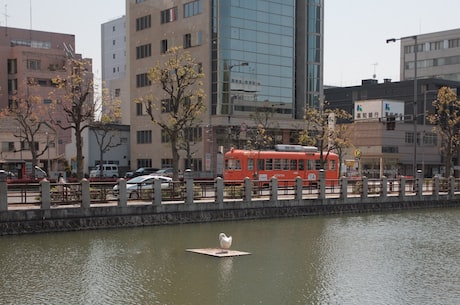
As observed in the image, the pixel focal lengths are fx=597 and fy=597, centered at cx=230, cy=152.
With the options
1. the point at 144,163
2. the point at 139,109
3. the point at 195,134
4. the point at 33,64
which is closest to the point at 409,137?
the point at 195,134

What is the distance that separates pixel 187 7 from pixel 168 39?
4.57 metres

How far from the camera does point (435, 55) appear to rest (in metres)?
115

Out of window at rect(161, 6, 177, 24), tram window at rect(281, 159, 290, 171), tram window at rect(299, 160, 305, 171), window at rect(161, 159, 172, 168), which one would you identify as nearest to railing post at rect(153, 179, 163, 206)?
tram window at rect(281, 159, 290, 171)

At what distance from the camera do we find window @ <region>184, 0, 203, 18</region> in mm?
65812

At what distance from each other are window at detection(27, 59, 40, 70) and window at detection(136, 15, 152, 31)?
24129mm

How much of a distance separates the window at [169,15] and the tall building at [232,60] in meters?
0.12

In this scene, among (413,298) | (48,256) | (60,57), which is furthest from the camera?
(60,57)

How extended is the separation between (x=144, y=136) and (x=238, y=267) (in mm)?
55492

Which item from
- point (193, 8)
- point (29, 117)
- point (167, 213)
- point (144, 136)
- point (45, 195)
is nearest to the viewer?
point (45, 195)

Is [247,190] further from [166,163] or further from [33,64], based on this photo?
[33,64]

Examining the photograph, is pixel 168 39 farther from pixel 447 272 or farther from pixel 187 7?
pixel 447 272

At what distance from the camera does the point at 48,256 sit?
22.2 meters

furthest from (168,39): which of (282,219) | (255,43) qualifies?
(282,219)

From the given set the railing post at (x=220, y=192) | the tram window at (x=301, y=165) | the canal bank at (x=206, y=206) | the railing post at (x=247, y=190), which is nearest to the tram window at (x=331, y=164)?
the tram window at (x=301, y=165)
